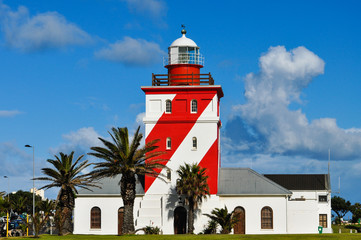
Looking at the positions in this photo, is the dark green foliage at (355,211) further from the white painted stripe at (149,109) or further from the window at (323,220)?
the white painted stripe at (149,109)

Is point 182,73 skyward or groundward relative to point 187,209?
skyward

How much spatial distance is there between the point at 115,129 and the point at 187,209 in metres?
11.2

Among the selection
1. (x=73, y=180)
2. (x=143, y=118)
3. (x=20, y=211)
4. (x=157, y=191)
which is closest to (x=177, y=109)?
(x=143, y=118)

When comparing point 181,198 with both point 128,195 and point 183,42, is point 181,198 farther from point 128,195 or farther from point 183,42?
point 183,42

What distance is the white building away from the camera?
193ft

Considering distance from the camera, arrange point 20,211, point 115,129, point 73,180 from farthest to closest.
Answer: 1. point 20,211
2. point 73,180
3. point 115,129

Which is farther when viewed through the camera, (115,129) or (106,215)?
(106,215)

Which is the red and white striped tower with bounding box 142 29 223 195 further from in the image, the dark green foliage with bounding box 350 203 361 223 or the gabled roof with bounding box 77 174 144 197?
the dark green foliage with bounding box 350 203 361 223

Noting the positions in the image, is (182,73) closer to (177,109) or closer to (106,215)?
(177,109)

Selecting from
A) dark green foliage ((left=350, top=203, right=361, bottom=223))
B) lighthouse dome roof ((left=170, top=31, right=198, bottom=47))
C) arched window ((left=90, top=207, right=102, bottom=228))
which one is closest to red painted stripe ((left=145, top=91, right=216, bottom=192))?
lighthouse dome roof ((left=170, top=31, right=198, bottom=47))

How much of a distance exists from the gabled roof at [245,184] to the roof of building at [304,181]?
29.9m

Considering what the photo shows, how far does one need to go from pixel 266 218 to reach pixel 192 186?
7901 millimetres

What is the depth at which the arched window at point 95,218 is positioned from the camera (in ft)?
200

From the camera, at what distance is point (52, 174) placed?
185 ft
